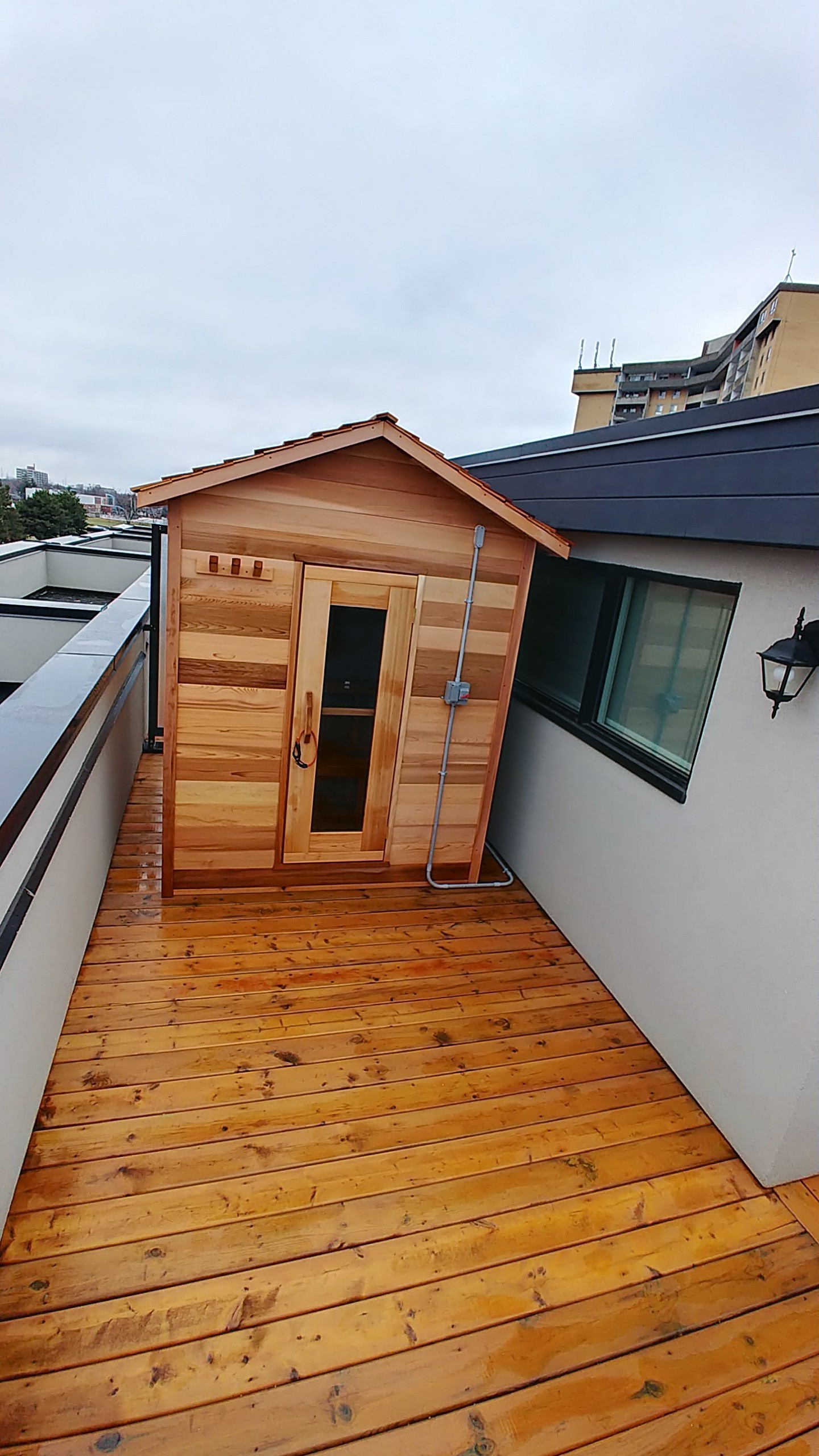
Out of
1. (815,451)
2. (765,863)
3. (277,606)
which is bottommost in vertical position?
(765,863)

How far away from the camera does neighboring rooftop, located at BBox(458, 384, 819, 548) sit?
1961mm

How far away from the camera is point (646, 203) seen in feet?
21.1

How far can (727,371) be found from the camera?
4172 mm

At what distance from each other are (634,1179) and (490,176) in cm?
1005

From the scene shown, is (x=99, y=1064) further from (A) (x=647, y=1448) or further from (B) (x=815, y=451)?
(B) (x=815, y=451)

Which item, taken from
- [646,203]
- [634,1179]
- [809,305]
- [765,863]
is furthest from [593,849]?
[646,203]

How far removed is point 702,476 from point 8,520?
65.2ft

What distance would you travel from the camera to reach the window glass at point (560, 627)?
3.51 metres

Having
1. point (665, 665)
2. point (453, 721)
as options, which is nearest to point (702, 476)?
point (665, 665)

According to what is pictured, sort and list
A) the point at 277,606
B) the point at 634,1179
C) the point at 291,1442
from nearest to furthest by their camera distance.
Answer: the point at 291,1442 < the point at 634,1179 < the point at 277,606

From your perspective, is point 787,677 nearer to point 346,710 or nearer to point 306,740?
point 346,710

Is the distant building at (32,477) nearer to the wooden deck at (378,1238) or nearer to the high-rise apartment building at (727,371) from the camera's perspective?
the high-rise apartment building at (727,371)

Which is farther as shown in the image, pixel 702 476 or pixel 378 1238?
pixel 702 476

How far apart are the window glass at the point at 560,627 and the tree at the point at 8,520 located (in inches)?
670
